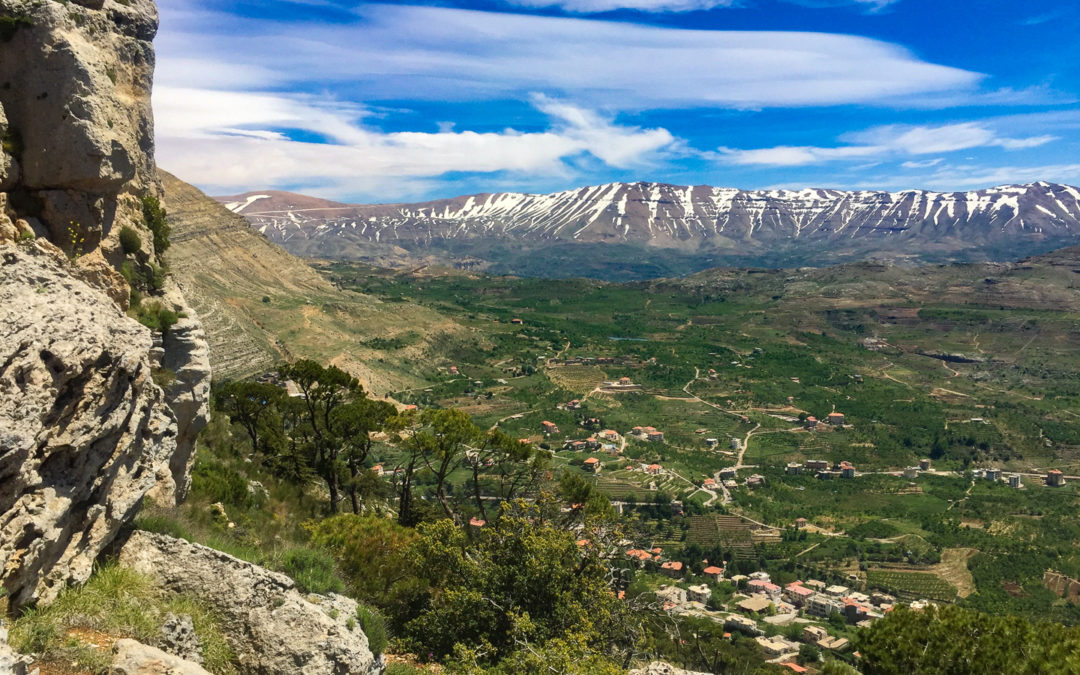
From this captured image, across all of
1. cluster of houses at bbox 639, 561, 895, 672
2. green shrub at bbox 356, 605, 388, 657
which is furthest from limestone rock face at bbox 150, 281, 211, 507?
cluster of houses at bbox 639, 561, 895, 672

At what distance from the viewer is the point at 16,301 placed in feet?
18.2

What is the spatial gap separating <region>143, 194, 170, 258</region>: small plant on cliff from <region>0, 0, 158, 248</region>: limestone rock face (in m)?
1.83

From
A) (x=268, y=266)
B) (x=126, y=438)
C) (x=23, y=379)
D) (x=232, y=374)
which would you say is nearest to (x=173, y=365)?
(x=126, y=438)

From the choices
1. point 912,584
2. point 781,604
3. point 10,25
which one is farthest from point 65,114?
point 912,584

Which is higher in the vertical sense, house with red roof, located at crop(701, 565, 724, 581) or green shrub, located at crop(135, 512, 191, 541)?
green shrub, located at crop(135, 512, 191, 541)

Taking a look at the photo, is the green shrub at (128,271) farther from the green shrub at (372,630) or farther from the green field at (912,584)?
the green field at (912,584)

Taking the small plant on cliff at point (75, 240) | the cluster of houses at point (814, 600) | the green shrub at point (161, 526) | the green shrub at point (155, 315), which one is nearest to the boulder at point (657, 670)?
the green shrub at point (161, 526)

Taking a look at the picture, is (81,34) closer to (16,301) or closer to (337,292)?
(16,301)

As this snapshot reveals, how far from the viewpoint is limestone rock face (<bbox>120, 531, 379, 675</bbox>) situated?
6.61 meters

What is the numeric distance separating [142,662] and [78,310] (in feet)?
10.9

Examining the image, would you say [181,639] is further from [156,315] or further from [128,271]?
[128,271]

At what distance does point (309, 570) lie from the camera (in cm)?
848

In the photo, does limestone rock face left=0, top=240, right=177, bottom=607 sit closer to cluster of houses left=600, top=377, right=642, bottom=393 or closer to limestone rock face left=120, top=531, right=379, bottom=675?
limestone rock face left=120, top=531, right=379, bottom=675

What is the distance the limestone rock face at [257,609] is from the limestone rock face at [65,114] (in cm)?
491
